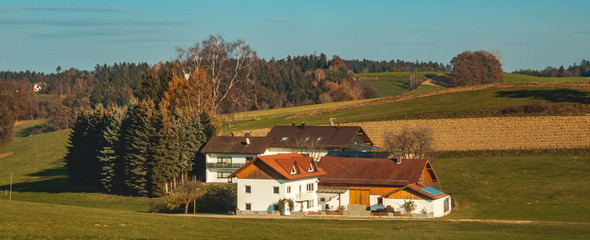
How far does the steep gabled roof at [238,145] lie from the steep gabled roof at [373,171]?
14658 millimetres

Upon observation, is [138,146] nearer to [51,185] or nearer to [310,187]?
[51,185]

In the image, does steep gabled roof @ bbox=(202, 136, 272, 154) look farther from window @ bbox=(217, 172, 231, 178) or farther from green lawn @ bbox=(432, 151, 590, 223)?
green lawn @ bbox=(432, 151, 590, 223)

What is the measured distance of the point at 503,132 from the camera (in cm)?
8900

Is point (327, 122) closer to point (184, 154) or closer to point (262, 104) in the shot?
point (184, 154)

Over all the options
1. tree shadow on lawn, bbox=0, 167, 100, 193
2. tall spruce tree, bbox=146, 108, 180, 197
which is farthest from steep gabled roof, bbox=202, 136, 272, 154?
tree shadow on lawn, bbox=0, 167, 100, 193

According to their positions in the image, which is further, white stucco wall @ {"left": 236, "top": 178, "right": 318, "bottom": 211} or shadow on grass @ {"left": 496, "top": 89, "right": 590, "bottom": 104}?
shadow on grass @ {"left": 496, "top": 89, "right": 590, "bottom": 104}

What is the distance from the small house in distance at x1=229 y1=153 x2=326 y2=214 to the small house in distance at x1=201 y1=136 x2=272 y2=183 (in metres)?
18.2

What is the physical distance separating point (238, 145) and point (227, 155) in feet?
5.66

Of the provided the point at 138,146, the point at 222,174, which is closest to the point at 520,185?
the point at 222,174

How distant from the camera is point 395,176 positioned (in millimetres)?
67500

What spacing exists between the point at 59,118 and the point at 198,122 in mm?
105427

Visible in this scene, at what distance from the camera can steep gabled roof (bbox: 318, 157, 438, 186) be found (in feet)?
220

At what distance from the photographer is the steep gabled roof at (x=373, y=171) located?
6706 cm

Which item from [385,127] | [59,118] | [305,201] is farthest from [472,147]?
[59,118]
